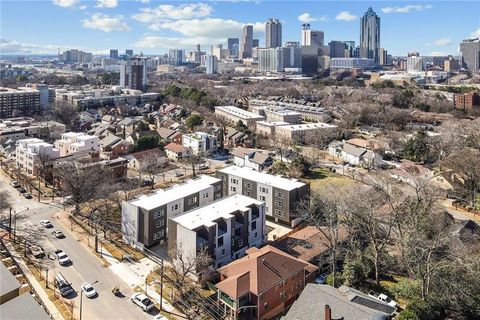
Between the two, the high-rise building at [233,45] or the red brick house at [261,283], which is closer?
the red brick house at [261,283]

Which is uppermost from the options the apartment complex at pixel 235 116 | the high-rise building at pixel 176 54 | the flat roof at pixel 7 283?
the high-rise building at pixel 176 54

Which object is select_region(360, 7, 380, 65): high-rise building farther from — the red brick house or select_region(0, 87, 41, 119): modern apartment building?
the red brick house

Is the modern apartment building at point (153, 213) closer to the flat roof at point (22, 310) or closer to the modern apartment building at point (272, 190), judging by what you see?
the modern apartment building at point (272, 190)

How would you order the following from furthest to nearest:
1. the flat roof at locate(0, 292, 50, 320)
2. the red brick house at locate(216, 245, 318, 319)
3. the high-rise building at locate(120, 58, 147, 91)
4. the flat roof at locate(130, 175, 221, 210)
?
1. the high-rise building at locate(120, 58, 147, 91)
2. the flat roof at locate(130, 175, 221, 210)
3. the red brick house at locate(216, 245, 318, 319)
4. the flat roof at locate(0, 292, 50, 320)

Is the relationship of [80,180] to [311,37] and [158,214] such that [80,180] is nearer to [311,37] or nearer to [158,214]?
[158,214]

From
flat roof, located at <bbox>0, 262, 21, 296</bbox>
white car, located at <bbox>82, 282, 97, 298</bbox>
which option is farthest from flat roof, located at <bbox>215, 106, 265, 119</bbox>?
flat roof, located at <bbox>0, 262, 21, 296</bbox>

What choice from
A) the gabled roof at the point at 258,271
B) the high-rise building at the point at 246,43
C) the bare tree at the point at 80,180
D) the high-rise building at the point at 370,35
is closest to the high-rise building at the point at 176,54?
the high-rise building at the point at 246,43
